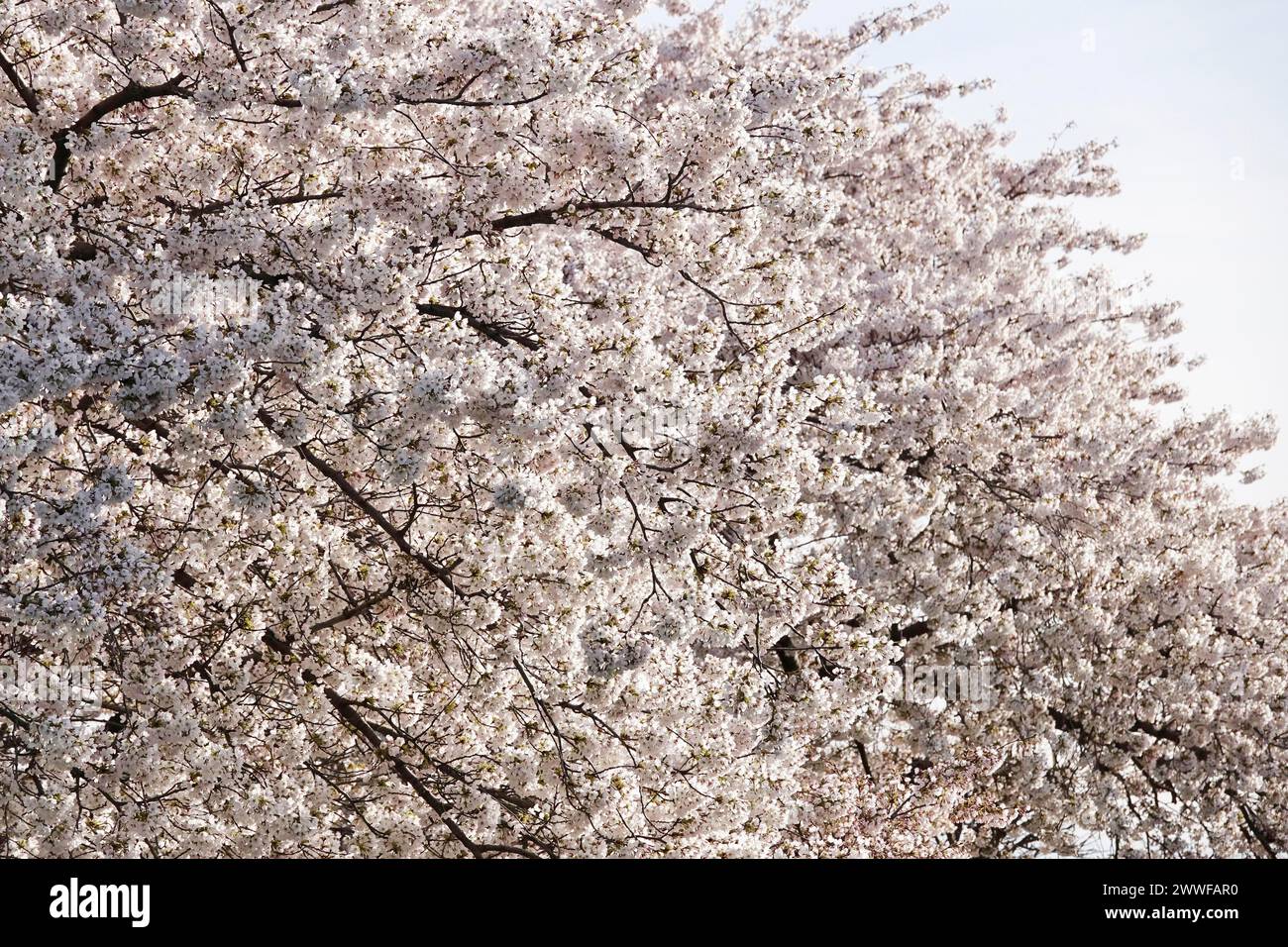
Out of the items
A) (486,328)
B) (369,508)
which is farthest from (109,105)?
(369,508)

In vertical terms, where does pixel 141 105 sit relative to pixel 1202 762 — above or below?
above

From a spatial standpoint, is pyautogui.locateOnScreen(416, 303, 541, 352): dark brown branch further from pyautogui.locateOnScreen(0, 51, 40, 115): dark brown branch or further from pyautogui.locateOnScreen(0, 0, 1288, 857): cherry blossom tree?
pyautogui.locateOnScreen(0, 51, 40, 115): dark brown branch

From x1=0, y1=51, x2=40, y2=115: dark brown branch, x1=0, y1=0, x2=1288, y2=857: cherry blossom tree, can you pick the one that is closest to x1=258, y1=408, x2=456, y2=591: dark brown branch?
x1=0, y1=0, x2=1288, y2=857: cherry blossom tree

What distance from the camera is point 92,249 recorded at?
6.48 meters

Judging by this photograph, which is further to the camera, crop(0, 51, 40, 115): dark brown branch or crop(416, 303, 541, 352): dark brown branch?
crop(416, 303, 541, 352): dark brown branch

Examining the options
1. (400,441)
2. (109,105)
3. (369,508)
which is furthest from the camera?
(369,508)

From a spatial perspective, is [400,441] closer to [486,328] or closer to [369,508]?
[369,508]

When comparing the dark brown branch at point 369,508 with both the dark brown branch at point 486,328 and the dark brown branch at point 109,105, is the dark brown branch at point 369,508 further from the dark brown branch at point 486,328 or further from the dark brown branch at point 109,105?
the dark brown branch at point 109,105

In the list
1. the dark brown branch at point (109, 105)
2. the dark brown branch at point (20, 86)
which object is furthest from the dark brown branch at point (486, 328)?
the dark brown branch at point (20, 86)

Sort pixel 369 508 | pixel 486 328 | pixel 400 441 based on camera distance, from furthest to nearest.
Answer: pixel 486 328 < pixel 369 508 < pixel 400 441

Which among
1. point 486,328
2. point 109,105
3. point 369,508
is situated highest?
point 109,105
